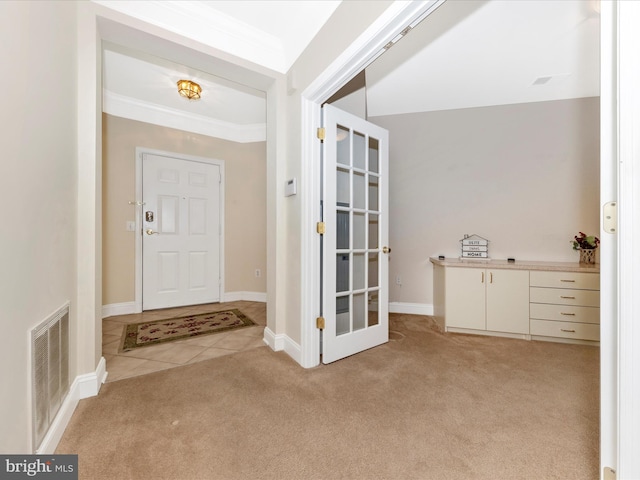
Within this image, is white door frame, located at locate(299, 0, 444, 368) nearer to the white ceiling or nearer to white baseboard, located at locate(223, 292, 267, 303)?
the white ceiling

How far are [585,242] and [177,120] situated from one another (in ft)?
16.4

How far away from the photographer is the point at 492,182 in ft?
10.6

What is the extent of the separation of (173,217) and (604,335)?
4.10m

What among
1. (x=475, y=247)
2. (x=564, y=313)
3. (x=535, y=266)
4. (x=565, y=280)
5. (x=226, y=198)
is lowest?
(x=564, y=313)

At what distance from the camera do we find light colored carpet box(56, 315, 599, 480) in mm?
1163

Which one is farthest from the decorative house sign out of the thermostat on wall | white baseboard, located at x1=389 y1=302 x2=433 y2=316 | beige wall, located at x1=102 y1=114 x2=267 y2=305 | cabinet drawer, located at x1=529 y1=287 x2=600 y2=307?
beige wall, located at x1=102 y1=114 x2=267 y2=305

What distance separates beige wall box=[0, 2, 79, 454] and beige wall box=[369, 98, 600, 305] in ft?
10.3

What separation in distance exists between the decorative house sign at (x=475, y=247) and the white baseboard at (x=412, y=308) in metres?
0.78

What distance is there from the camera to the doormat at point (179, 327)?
8.49ft

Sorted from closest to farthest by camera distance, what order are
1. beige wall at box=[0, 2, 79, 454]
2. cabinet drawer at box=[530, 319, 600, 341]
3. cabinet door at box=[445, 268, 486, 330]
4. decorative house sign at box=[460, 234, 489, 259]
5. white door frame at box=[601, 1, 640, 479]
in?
white door frame at box=[601, 1, 640, 479] < beige wall at box=[0, 2, 79, 454] < cabinet drawer at box=[530, 319, 600, 341] < cabinet door at box=[445, 268, 486, 330] < decorative house sign at box=[460, 234, 489, 259]

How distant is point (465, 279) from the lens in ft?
9.12

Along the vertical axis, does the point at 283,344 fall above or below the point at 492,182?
below

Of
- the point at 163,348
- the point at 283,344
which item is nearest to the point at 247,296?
the point at 163,348

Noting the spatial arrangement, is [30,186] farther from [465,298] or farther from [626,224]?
[465,298]
